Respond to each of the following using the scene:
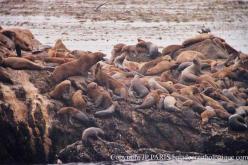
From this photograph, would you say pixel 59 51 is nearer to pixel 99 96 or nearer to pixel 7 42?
pixel 7 42

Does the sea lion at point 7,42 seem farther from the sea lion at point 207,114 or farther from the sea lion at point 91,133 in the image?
the sea lion at point 207,114

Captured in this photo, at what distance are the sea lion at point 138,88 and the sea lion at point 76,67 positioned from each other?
683 millimetres

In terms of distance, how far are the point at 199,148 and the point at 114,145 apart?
3.87ft

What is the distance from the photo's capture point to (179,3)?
30.9ft

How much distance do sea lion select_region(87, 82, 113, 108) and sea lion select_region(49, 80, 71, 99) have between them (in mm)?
320

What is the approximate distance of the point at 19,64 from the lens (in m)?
7.33

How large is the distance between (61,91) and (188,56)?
247 cm

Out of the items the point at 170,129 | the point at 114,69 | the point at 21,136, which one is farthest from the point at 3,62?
the point at 170,129

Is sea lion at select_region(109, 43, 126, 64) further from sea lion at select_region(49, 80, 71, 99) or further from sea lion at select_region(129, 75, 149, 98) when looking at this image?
sea lion at select_region(49, 80, 71, 99)

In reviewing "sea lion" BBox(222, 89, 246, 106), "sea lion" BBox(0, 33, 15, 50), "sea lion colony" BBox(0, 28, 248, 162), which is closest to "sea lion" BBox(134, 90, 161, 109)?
"sea lion colony" BBox(0, 28, 248, 162)

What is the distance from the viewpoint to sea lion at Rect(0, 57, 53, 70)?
7246 millimetres

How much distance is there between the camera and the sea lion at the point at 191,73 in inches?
318

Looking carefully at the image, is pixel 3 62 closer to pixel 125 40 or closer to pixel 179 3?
pixel 125 40

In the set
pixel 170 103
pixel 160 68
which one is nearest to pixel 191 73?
pixel 160 68
